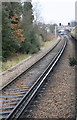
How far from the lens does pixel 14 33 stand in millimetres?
25344

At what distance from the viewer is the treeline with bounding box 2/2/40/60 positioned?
21.6m

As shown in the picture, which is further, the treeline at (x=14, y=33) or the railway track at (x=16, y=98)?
the treeline at (x=14, y=33)

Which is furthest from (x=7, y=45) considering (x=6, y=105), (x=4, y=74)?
(x=6, y=105)

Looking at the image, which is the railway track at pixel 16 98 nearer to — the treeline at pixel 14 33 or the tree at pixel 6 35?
the tree at pixel 6 35

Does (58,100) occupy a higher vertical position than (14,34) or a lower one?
lower

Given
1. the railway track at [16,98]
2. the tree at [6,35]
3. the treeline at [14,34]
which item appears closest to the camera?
the railway track at [16,98]

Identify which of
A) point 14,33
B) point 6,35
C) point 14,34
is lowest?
point 6,35

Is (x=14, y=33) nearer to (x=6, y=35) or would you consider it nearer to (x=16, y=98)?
(x=6, y=35)

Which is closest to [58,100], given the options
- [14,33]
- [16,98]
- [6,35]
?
[16,98]

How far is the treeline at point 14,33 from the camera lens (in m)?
21.6

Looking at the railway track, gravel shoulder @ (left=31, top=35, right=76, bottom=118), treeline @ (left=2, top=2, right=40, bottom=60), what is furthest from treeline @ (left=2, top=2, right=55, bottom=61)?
gravel shoulder @ (left=31, top=35, right=76, bottom=118)

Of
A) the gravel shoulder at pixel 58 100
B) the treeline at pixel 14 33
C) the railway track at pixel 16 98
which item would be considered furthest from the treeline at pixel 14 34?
the gravel shoulder at pixel 58 100

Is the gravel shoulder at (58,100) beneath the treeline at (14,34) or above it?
beneath

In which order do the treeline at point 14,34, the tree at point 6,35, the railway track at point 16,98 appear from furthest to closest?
1. the treeline at point 14,34
2. the tree at point 6,35
3. the railway track at point 16,98
